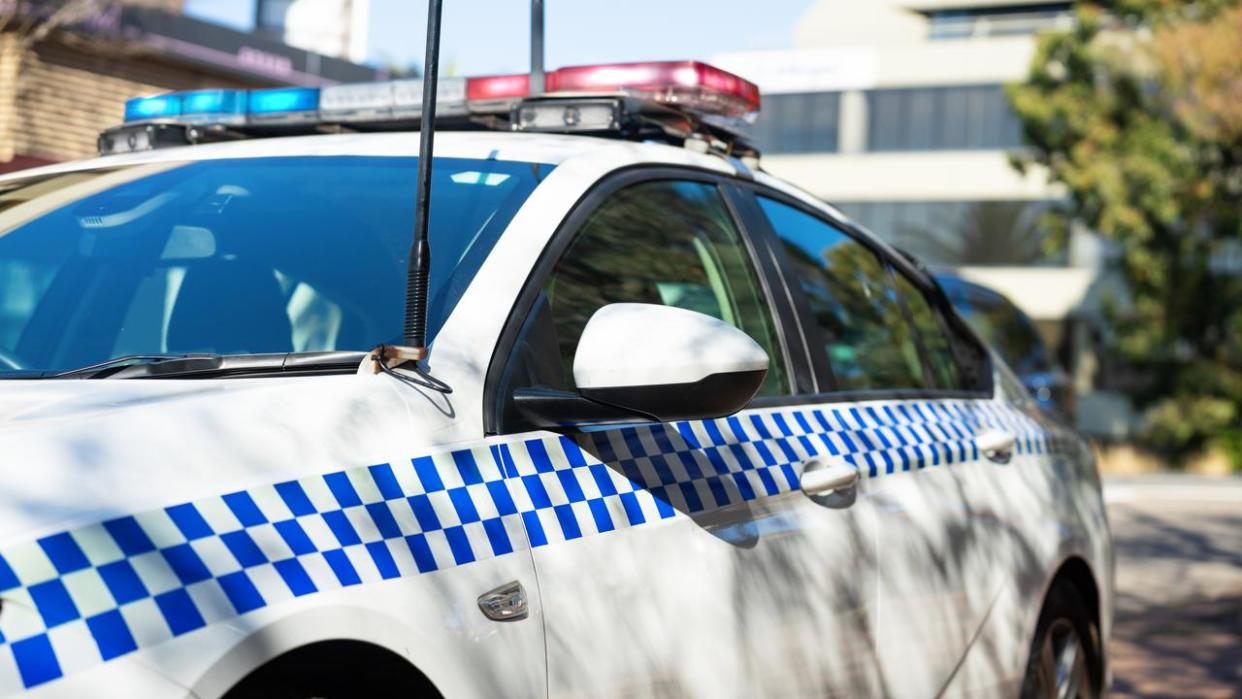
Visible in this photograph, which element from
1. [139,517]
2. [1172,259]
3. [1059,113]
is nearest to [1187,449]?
[1172,259]

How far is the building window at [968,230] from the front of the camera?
46844mm

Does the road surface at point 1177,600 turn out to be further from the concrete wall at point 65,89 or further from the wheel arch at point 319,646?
the concrete wall at point 65,89

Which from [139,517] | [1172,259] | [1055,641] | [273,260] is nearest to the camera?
[139,517]

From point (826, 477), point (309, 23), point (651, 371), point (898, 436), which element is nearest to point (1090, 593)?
point (898, 436)

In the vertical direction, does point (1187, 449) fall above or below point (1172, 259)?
below

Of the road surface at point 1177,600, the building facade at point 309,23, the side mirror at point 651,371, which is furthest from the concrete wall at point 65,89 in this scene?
the side mirror at point 651,371

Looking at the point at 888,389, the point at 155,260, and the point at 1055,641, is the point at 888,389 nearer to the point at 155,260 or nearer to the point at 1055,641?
the point at 1055,641

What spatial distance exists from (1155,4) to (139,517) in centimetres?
2849

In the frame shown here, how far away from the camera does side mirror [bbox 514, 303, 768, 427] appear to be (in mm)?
2283

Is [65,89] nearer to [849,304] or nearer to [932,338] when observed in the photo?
[932,338]

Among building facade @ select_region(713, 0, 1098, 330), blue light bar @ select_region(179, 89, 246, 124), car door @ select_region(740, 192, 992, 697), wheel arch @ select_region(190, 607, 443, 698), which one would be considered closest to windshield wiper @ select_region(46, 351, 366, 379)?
wheel arch @ select_region(190, 607, 443, 698)

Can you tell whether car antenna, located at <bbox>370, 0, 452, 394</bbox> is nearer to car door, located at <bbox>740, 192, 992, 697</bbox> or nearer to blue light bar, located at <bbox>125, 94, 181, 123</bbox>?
car door, located at <bbox>740, 192, 992, 697</bbox>

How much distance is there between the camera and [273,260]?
105 inches

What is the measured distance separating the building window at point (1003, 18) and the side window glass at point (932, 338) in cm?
4910
